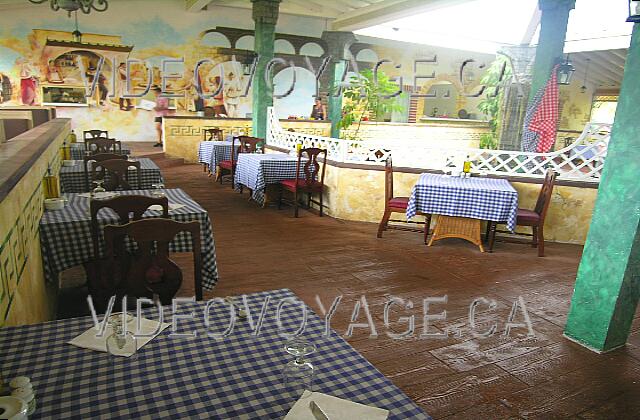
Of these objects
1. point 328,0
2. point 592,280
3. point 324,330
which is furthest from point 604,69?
point 324,330

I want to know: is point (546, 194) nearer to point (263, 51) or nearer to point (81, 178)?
point (81, 178)

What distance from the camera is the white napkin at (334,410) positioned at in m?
1.15

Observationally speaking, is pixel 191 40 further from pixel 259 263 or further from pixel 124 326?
pixel 124 326

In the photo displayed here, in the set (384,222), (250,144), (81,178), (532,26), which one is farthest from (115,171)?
(532,26)

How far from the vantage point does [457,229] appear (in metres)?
5.43

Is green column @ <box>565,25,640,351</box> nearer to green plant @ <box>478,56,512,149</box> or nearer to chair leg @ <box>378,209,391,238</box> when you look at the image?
chair leg @ <box>378,209,391,238</box>

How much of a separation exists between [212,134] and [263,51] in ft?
8.89

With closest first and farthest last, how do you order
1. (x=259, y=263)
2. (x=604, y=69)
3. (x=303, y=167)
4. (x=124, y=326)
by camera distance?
(x=124, y=326), (x=259, y=263), (x=303, y=167), (x=604, y=69)

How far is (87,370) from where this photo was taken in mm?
1333

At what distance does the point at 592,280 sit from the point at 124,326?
2.95m

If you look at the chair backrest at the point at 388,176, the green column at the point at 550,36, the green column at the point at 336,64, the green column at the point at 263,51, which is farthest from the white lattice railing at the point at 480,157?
the green column at the point at 336,64

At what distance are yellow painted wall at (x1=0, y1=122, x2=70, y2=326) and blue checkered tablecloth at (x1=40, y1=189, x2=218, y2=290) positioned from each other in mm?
80

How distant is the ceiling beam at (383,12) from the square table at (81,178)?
5.69 meters

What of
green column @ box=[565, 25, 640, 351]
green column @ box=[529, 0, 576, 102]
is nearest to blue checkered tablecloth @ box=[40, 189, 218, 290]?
green column @ box=[565, 25, 640, 351]
